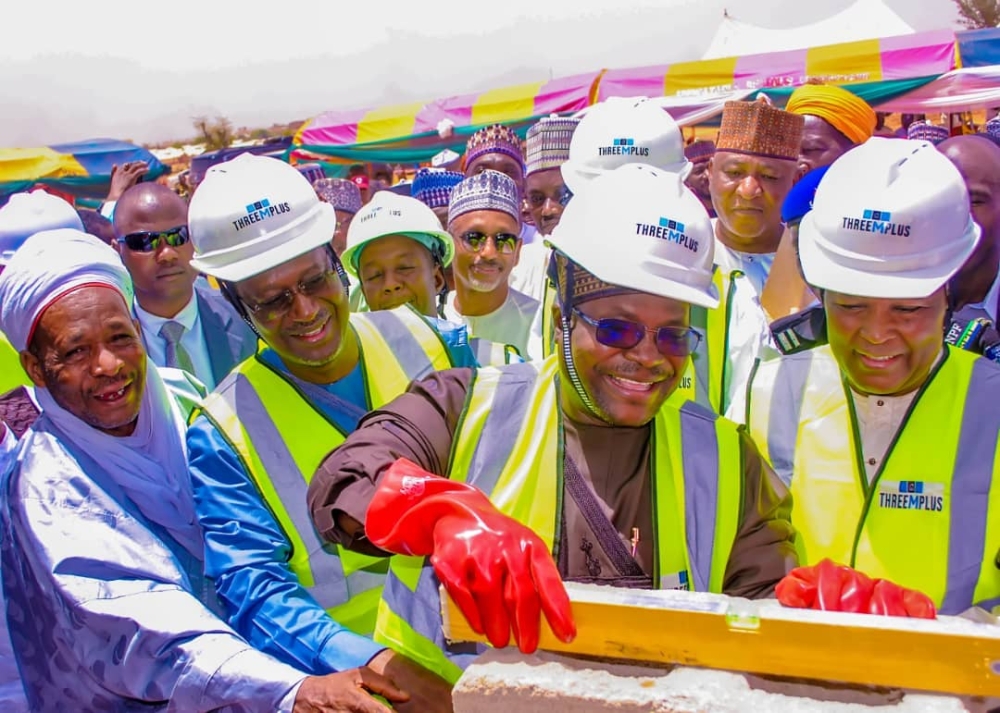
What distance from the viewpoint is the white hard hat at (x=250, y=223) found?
8.43 ft

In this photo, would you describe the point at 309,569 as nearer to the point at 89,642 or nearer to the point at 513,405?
the point at 89,642

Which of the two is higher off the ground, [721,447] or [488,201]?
[488,201]

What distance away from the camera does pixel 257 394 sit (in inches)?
101

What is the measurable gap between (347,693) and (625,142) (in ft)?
7.80

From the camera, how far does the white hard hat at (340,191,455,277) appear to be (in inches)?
167

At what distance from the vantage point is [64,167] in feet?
53.4

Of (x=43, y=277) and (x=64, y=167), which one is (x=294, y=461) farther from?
(x=64, y=167)

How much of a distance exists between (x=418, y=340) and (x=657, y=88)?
11.9m

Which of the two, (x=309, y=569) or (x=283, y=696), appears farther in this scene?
(x=309, y=569)

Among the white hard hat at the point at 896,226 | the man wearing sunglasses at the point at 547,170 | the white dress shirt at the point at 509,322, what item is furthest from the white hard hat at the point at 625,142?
the white hard hat at the point at 896,226

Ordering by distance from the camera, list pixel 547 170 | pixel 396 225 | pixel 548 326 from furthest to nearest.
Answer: pixel 547 170, pixel 396 225, pixel 548 326

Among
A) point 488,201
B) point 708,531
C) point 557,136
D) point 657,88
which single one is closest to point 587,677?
point 708,531

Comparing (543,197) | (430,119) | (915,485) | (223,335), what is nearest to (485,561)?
(915,485)

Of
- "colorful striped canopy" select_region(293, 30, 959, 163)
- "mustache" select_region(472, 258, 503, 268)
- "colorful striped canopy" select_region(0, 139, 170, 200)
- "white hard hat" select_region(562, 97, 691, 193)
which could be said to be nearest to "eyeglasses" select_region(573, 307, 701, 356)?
"white hard hat" select_region(562, 97, 691, 193)
